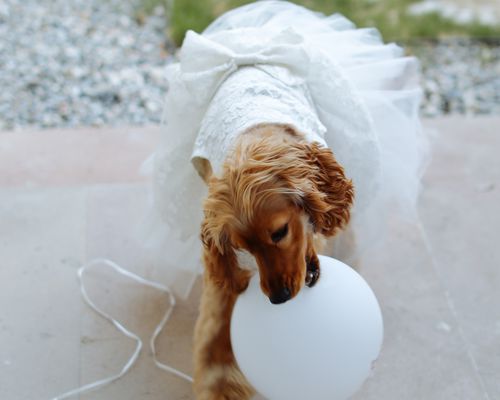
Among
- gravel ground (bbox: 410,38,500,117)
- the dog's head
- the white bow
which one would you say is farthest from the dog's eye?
gravel ground (bbox: 410,38,500,117)

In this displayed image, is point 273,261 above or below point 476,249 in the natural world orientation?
above

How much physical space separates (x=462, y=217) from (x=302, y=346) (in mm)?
1367

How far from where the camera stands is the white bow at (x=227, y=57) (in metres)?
2.04

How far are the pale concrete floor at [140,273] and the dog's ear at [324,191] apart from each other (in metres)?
0.64

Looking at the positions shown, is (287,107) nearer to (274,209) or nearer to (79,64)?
(274,209)

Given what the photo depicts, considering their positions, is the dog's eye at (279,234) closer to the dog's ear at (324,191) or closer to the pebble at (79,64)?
the dog's ear at (324,191)

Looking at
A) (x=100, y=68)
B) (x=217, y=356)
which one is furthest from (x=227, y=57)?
(x=100, y=68)

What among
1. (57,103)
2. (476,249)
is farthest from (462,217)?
(57,103)

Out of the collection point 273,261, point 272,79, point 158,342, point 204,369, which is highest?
point 272,79

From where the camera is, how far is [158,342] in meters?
2.29

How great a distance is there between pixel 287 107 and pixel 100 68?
7.05 ft

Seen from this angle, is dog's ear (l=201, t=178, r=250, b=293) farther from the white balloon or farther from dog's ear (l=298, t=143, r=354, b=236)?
dog's ear (l=298, t=143, r=354, b=236)

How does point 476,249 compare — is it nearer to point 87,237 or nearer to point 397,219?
point 397,219

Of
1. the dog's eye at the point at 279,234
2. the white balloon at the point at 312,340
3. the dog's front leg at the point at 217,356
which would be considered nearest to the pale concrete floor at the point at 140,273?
the dog's front leg at the point at 217,356
